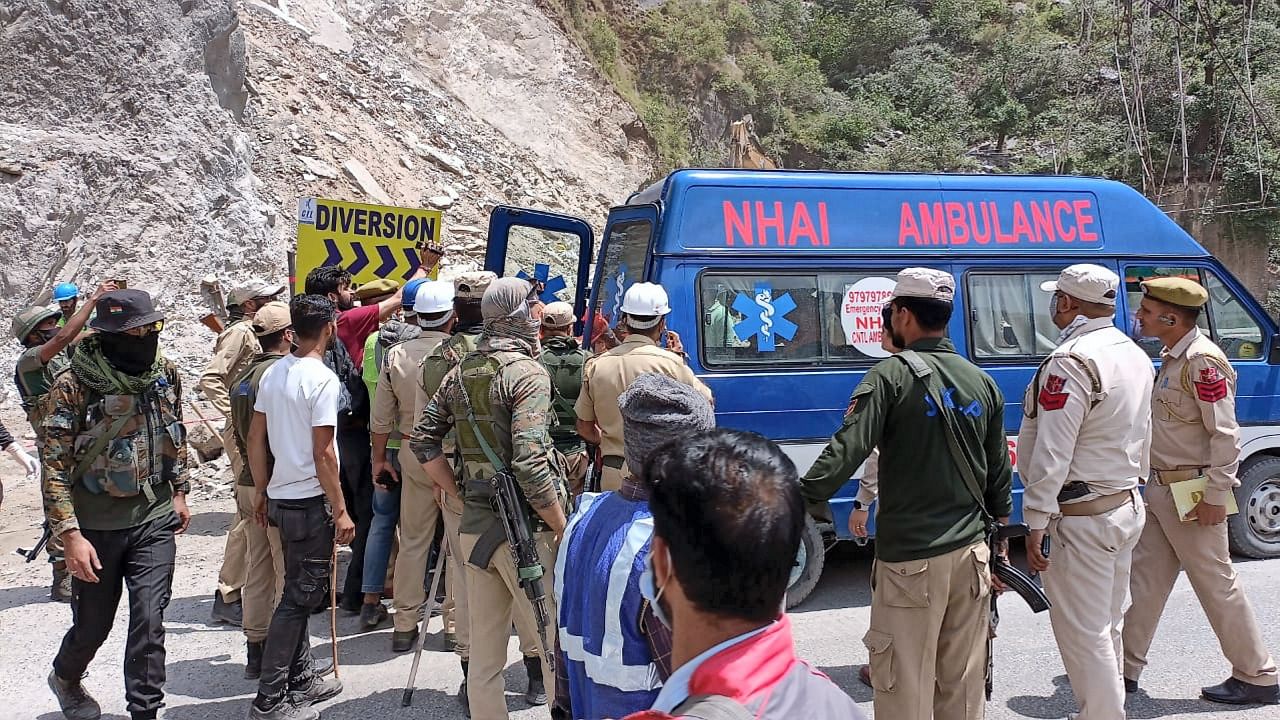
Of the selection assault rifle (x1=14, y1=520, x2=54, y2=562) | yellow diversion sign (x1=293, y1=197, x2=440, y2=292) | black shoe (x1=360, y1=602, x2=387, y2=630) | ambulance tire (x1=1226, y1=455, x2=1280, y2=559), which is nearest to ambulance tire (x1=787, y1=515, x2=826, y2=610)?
black shoe (x1=360, y1=602, x2=387, y2=630)

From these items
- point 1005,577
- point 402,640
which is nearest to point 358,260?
point 402,640

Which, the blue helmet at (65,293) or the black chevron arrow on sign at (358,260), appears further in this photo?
the black chevron arrow on sign at (358,260)

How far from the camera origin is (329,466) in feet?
12.9

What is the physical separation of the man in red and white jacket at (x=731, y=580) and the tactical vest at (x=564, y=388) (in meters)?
3.62

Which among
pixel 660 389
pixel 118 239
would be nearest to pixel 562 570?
pixel 660 389

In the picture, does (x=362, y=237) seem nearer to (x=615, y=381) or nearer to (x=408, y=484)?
(x=408, y=484)

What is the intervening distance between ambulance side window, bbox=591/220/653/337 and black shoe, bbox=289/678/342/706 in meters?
2.55

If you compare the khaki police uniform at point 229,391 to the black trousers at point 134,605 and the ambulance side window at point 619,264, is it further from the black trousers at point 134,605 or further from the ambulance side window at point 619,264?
the ambulance side window at point 619,264

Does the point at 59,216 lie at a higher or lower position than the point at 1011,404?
higher

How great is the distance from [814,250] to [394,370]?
2548 mm

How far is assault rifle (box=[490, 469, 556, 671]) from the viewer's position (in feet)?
11.2

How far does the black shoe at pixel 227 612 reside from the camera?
211 inches

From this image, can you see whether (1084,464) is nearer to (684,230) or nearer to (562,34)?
(684,230)

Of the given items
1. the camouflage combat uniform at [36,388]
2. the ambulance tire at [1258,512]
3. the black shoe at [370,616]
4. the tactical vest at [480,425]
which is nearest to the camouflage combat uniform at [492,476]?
the tactical vest at [480,425]
